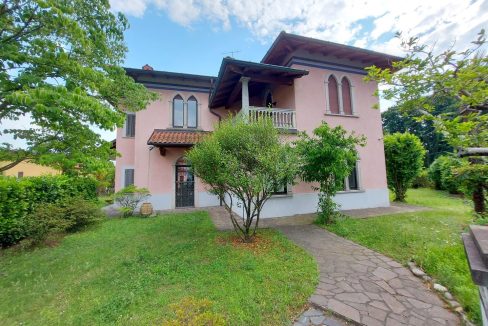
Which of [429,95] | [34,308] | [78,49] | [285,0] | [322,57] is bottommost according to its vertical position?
[34,308]

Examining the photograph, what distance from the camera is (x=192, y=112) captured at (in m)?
12.4

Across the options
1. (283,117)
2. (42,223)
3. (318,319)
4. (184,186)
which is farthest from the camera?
(184,186)

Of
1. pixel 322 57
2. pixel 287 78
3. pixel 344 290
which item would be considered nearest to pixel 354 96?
pixel 322 57

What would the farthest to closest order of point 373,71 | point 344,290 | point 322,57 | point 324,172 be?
point 322,57 < point 324,172 < point 373,71 < point 344,290

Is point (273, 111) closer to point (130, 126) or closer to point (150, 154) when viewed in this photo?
point (150, 154)

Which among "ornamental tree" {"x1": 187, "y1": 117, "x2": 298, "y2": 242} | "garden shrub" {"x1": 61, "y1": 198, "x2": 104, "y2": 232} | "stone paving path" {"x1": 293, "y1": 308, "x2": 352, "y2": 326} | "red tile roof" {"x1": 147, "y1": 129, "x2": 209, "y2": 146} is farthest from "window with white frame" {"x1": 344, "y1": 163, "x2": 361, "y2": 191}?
"garden shrub" {"x1": 61, "y1": 198, "x2": 104, "y2": 232}

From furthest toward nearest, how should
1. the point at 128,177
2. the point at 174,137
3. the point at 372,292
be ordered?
the point at 128,177 < the point at 174,137 < the point at 372,292

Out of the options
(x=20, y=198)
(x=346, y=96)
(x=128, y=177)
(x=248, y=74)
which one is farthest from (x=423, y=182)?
(x=20, y=198)

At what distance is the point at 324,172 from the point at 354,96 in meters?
5.55

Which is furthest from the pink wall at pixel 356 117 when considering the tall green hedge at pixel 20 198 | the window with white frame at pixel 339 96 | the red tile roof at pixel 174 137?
the tall green hedge at pixel 20 198

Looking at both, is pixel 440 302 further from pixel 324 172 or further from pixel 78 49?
pixel 78 49

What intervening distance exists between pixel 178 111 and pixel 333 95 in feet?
27.7

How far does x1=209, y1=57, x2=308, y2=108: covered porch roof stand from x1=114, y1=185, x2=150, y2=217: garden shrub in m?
6.09

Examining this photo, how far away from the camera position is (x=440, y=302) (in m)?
3.07
